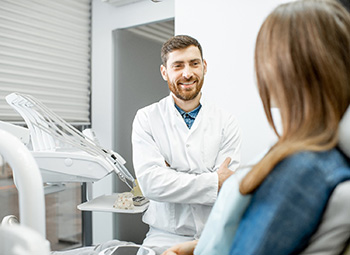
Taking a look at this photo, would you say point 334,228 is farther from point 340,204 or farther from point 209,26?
point 209,26

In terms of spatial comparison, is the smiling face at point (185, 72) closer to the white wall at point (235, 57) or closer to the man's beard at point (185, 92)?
the man's beard at point (185, 92)

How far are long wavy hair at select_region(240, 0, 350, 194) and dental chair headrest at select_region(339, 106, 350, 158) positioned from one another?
0.04 feet

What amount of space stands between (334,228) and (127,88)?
109 inches

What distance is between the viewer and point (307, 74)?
0.67 metres

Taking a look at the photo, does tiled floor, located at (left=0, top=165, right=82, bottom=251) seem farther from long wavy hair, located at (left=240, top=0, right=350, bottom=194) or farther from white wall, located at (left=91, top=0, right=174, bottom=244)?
long wavy hair, located at (left=240, top=0, right=350, bottom=194)

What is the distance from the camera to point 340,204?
591mm

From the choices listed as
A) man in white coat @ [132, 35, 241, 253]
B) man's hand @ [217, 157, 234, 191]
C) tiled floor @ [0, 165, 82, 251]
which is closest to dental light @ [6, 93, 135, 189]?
man in white coat @ [132, 35, 241, 253]

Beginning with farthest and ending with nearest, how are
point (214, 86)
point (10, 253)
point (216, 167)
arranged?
point (214, 86), point (216, 167), point (10, 253)

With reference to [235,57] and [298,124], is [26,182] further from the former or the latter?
[235,57]

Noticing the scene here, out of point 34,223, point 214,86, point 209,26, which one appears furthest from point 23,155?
point 209,26

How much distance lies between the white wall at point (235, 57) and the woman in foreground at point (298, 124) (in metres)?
1.27

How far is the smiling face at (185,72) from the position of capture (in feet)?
5.82

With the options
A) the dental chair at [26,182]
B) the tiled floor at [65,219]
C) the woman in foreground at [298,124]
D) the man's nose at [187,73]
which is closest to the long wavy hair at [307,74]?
the woman in foreground at [298,124]

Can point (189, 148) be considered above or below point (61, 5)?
below
